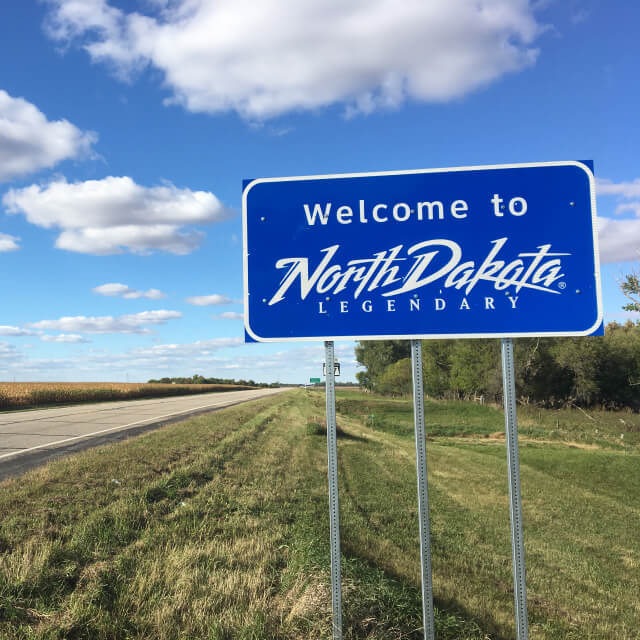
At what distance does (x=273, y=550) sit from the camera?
5.28 meters

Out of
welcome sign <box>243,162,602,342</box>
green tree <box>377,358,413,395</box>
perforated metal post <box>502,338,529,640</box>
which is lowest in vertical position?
green tree <box>377,358,413,395</box>

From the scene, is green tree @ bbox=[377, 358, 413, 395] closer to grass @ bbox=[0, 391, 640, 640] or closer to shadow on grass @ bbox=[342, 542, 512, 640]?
grass @ bbox=[0, 391, 640, 640]

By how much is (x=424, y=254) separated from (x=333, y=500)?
1.99m

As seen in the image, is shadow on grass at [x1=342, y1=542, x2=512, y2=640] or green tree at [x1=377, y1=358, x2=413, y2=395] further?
green tree at [x1=377, y1=358, x2=413, y2=395]

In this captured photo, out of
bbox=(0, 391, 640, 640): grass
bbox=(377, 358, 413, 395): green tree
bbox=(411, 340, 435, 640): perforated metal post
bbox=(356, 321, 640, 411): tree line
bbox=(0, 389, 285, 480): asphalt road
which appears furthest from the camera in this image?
bbox=(377, 358, 413, 395): green tree

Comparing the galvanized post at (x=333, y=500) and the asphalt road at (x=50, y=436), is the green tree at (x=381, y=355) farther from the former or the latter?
the galvanized post at (x=333, y=500)

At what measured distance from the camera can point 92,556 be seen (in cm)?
483

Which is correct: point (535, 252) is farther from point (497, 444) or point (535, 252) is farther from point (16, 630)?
point (497, 444)

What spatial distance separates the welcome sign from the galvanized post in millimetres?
303

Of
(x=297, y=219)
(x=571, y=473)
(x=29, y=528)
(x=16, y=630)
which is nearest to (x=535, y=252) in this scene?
(x=297, y=219)

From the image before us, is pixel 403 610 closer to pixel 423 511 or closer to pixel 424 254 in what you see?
pixel 423 511

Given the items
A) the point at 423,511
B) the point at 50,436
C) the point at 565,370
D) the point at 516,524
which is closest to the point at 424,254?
the point at 423,511

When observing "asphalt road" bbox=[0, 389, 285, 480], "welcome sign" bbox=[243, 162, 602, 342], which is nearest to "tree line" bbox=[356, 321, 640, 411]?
"asphalt road" bbox=[0, 389, 285, 480]

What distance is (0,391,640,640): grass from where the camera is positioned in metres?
3.77
